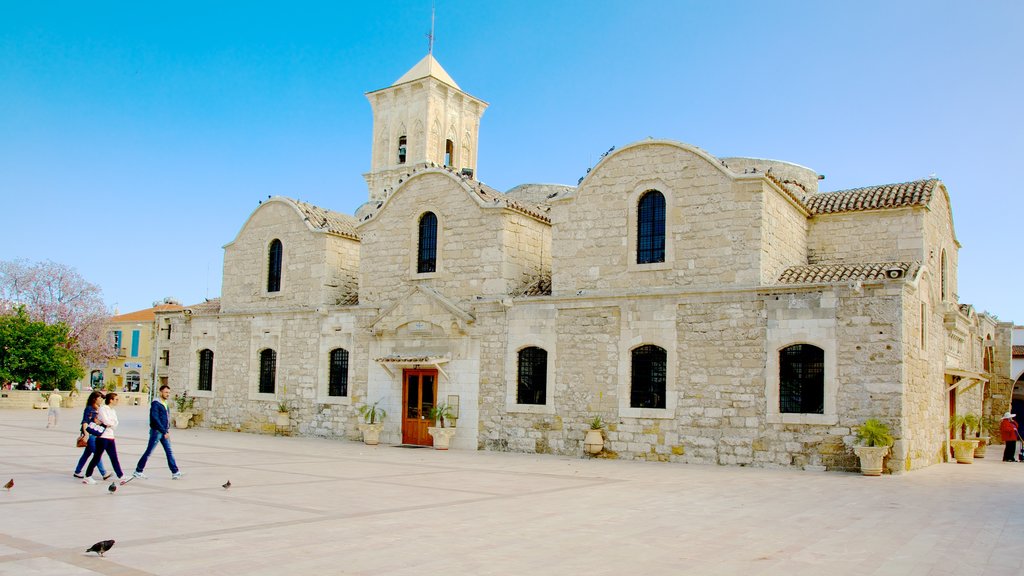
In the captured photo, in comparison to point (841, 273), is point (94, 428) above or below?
below

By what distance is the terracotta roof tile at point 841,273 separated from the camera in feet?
53.1

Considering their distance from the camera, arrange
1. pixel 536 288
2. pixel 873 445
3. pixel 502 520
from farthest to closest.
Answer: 1. pixel 536 288
2. pixel 873 445
3. pixel 502 520

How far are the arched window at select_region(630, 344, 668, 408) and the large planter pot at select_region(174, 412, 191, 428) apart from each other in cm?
1597

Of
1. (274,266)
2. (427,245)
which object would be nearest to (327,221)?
(274,266)

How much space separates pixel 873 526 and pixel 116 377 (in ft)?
187

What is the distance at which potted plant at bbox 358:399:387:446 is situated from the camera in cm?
2170

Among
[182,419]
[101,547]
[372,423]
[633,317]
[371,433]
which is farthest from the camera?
[182,419]

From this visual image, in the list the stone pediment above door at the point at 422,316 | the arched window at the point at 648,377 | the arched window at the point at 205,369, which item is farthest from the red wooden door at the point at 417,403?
the arched window at the point at 205,369

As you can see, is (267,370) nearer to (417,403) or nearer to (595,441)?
(417,403)

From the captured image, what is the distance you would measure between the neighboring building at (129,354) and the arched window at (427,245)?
39.6 m

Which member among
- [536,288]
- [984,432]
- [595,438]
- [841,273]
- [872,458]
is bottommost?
[984,432]

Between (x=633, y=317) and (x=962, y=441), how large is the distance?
27.2 feet

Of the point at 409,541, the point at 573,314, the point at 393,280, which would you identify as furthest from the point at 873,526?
the point at 393,280

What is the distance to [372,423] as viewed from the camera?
21844mm
